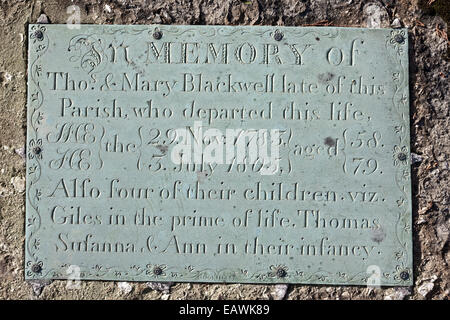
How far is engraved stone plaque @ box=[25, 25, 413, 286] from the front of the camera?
4770 millimetres

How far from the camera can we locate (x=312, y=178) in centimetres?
479

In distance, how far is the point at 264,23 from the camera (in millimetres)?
4918

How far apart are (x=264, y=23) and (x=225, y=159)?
3.76 feet

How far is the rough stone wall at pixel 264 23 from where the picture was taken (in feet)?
15.8

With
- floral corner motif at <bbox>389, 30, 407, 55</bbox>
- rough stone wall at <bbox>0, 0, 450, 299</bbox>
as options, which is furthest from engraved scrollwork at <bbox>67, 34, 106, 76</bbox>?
floral corner motif at <bbox>389, 30, 407, 55</bbox>

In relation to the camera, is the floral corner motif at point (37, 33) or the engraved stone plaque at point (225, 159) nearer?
the engraved stone plaque at point (225, 159)

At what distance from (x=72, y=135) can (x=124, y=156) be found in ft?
1.47

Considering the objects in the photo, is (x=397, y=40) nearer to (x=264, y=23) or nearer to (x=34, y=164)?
(x=264, y=23)

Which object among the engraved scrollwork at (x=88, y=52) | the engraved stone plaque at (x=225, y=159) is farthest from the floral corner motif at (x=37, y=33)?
the engraved scrollwork at (x=88, y=52)

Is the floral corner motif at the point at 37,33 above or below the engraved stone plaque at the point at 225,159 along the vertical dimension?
above

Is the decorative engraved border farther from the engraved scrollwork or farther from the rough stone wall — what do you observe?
the engraved scrollwork

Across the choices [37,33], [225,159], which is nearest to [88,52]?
[37,33]

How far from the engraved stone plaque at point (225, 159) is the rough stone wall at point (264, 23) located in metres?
0.11

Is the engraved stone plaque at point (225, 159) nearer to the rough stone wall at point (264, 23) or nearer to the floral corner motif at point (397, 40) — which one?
the floral corner motif at point (397, 40)
